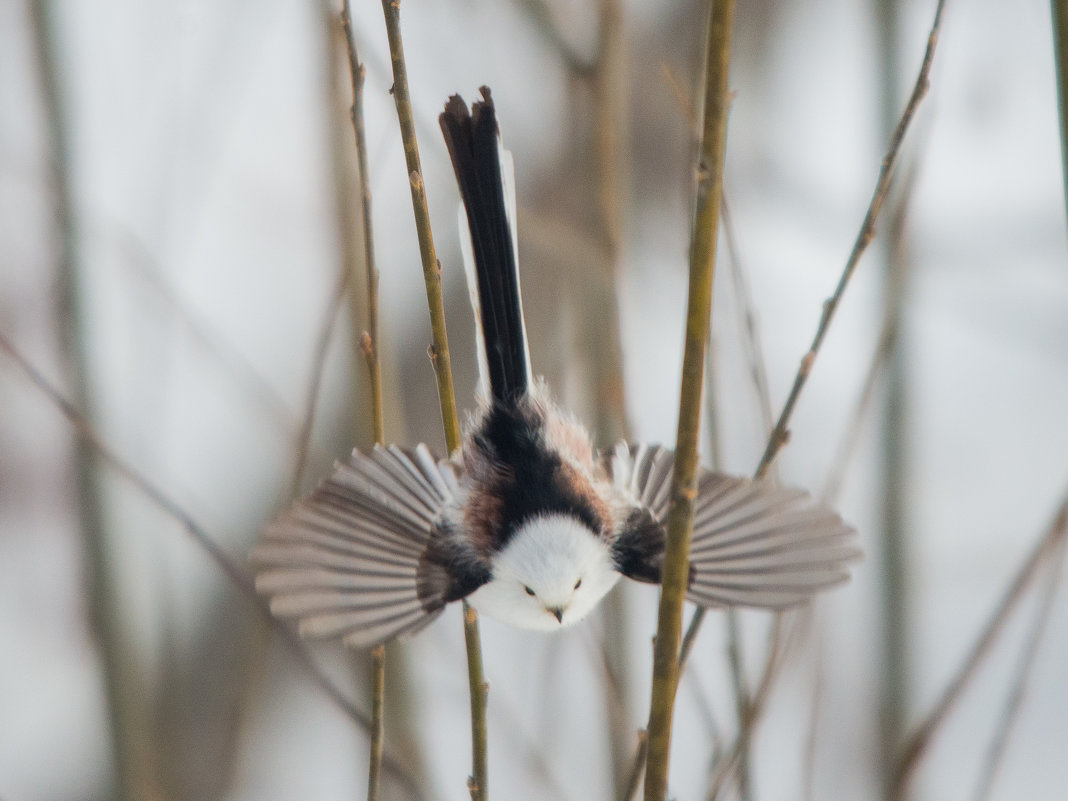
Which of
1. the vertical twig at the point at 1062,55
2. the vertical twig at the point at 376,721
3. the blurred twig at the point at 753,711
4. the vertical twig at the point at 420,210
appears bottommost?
the vertical twig at the point at 376,721

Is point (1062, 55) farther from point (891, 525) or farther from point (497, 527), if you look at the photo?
point (891, 525)

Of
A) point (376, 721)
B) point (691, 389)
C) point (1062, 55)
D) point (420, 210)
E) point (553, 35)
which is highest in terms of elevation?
point (553, 35)

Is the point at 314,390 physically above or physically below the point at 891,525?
below

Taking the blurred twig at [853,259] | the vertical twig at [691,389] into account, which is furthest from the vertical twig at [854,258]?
the vertical twig at [691,389]

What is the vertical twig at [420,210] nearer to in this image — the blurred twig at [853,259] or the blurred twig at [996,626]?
the blurred twig at [853,259]

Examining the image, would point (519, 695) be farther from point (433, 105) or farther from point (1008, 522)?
point (1008, 522)

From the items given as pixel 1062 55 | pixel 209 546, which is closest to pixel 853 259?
pixel 1062 55

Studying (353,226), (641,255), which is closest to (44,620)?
(353,226)
